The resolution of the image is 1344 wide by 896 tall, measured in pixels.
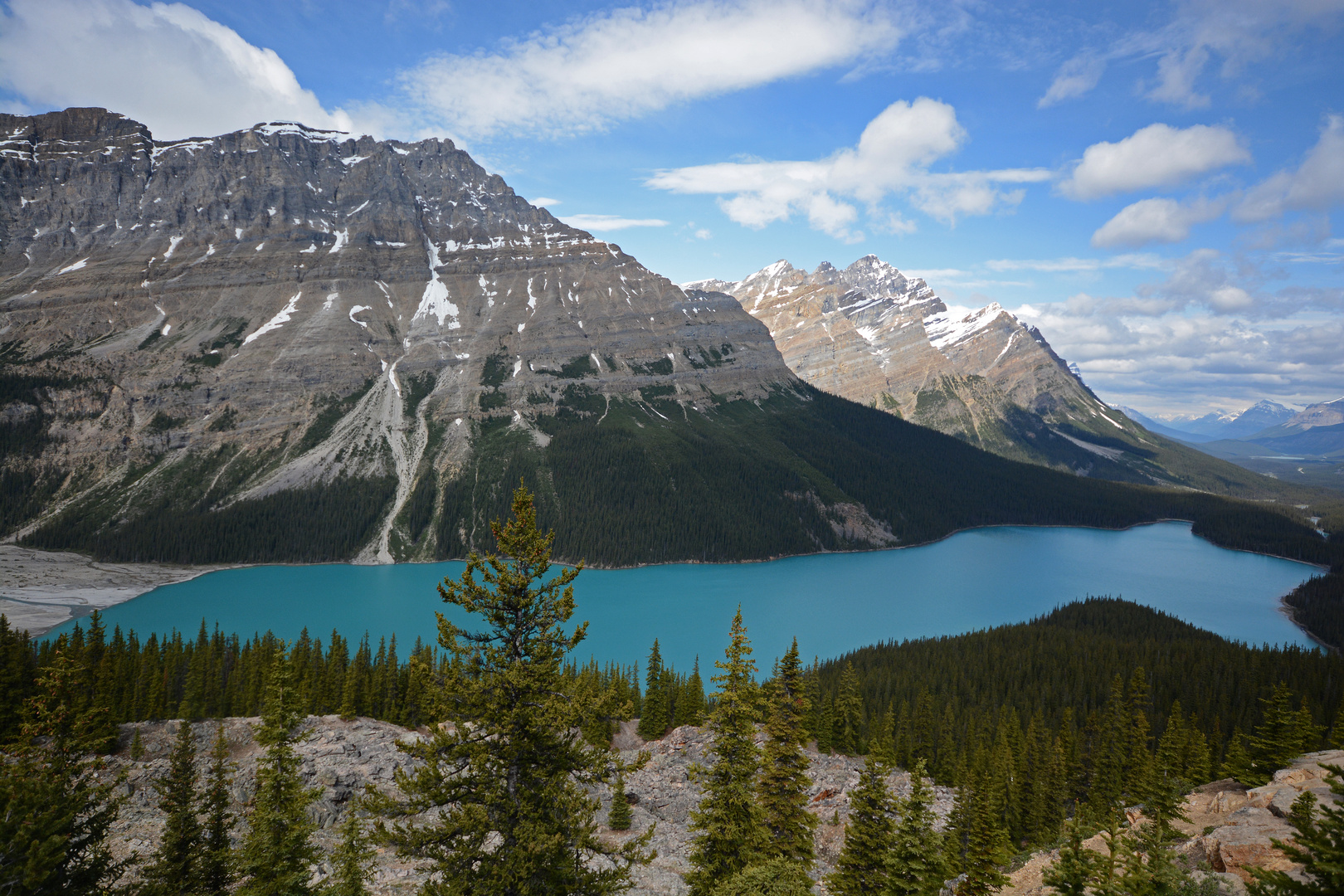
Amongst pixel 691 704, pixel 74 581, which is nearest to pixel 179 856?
pixel 691 704

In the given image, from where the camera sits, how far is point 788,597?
116 m

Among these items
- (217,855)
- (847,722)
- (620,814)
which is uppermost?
(217,855)

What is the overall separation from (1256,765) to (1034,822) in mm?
11962

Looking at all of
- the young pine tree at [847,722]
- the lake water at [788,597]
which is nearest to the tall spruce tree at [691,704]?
the young pine tree at [847,722]

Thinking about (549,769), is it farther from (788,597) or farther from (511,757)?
(788,597)

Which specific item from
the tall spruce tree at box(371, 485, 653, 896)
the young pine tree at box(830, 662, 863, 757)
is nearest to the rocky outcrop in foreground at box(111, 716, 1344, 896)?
the young pine tree at box(830, 662, 863, 757)

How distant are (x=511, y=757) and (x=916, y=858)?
15.8 meters

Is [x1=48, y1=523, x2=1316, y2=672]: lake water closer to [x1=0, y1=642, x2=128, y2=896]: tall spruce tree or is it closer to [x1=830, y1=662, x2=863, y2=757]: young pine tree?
[x1=830, y1=662, x2=863, y2=757]: young pine tree

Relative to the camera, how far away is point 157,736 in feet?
121

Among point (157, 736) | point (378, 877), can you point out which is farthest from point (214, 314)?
point (378, 877)

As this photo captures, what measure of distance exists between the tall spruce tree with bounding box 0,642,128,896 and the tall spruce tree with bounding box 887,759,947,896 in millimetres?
20175

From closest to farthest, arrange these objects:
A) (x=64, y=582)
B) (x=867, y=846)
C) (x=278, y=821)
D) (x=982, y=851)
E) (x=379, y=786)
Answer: (x=278, y=821) < (x=867, y=846) < (x=982, y=851) < (x=379, y=786) < (x=64, y=582)

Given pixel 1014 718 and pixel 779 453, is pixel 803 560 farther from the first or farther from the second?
pixel 1014 718

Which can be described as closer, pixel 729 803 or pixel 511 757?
pixel 511 757
